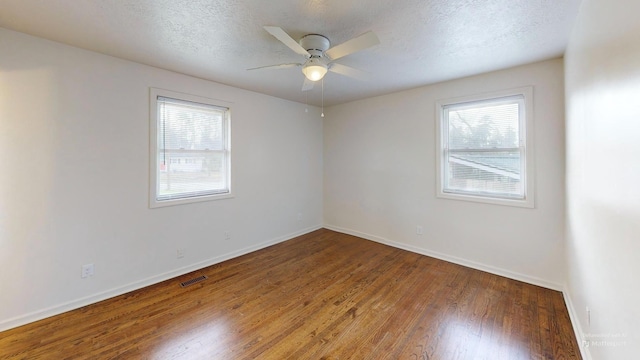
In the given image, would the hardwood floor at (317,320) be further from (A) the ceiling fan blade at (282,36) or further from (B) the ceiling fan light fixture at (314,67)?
(A) the ceiling fan blade at (282,36)

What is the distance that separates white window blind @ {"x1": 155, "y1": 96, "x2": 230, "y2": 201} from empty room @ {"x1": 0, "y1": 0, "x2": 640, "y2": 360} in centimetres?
2

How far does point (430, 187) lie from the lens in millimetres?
3551

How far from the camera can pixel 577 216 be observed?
6.47ft

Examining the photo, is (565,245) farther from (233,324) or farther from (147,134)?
(147,134)

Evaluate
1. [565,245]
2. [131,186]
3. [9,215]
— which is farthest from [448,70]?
[9,215]

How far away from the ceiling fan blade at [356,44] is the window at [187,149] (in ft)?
6.87

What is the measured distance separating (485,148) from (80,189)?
4569mm

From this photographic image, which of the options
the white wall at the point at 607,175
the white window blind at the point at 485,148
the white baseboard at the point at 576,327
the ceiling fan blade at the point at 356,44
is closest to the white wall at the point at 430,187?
the white window blind at the point at 485,148

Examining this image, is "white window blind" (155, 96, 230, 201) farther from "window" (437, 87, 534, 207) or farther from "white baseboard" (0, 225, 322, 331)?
"window" (437, 87, 534, 207)

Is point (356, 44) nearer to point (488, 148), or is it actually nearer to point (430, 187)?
point (488, 148)

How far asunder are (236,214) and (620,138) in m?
3.73

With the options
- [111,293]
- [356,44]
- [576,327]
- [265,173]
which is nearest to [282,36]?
A: [356,44]

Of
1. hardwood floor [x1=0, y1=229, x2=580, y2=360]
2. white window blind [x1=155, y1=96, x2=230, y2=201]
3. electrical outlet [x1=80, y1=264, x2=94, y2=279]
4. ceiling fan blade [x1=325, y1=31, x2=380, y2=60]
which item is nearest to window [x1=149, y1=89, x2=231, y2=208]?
white window blind [x1=155, y1=96, x2=230, y2=201]

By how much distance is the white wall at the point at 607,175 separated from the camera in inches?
39.9
